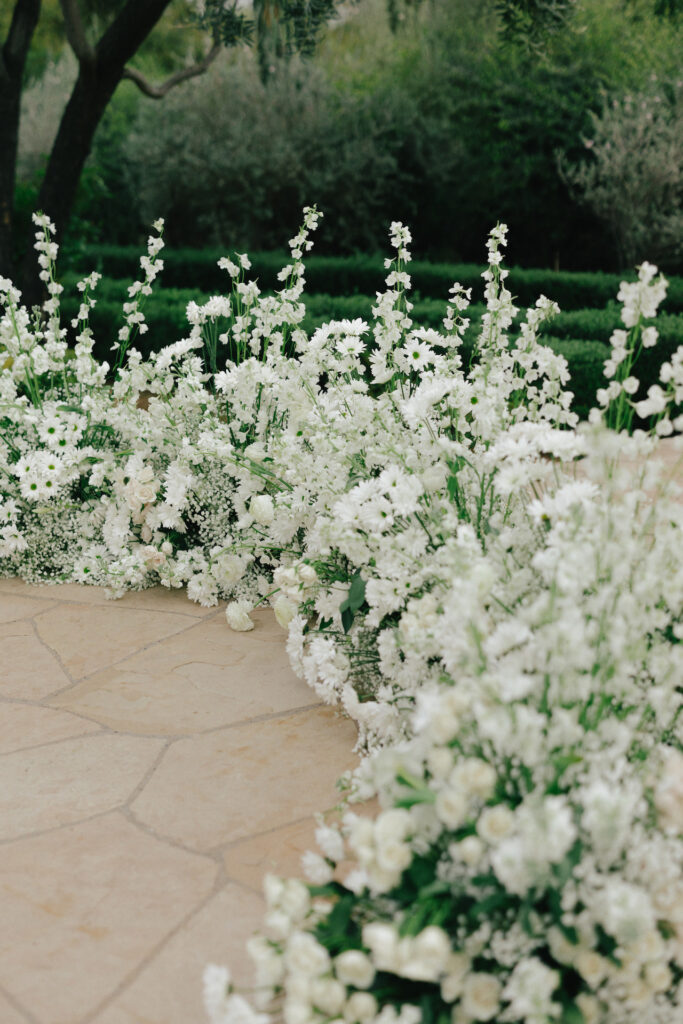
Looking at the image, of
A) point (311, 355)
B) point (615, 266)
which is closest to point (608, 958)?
point (311, 355)

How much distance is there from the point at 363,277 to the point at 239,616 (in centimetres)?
755

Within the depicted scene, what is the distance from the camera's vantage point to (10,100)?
770cm

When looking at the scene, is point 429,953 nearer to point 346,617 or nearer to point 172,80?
point 346,617

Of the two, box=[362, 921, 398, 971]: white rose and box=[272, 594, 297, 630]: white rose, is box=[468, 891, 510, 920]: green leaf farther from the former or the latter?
box=[272, 594, 297, 630]: white rose

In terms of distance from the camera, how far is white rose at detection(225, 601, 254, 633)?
11.2 feet

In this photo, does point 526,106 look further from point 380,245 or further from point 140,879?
point 140,879

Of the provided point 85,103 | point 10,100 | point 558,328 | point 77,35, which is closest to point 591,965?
point 558,328

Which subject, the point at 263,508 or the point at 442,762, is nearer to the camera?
the point at 442,762

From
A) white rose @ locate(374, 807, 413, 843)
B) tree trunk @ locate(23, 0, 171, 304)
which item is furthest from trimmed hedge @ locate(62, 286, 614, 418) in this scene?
white rose @ locate(374, 807, 413, 843)

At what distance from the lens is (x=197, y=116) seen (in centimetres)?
1424

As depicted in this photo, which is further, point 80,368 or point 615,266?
point 615,266

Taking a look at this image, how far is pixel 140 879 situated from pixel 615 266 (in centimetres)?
1350

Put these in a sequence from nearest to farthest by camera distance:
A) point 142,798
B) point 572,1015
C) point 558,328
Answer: point 572,1015 < point 142,798 < point 558,328

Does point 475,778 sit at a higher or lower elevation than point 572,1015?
higher
